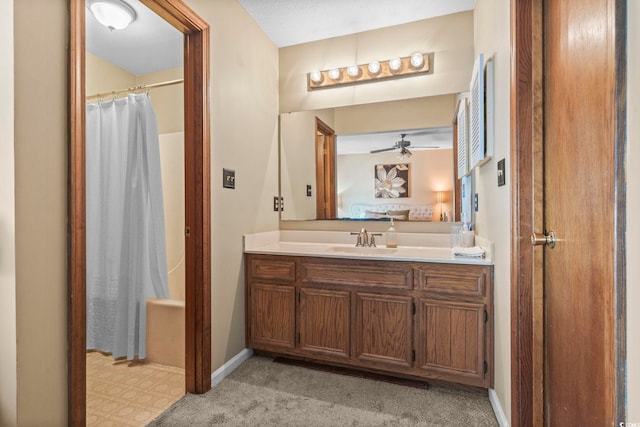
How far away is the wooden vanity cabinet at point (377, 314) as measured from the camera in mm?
1812

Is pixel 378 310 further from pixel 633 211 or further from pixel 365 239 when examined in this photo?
pixel 633 211

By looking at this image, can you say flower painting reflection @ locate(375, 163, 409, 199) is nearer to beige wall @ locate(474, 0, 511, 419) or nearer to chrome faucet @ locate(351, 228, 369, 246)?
chrome faucet @ locate(351, 228, 369, 246)

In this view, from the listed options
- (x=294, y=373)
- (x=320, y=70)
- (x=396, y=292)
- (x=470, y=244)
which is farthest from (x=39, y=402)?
(x=320, y=70)

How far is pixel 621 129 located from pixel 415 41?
2235 millimetres

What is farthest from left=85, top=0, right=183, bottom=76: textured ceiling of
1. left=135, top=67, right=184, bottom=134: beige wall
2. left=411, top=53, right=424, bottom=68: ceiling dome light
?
left=411, top=53, right=424, bottom=68: ceiling dome light

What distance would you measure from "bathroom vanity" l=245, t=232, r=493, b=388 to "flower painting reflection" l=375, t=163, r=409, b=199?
1.50ft

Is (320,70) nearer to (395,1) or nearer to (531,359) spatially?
(395,1)

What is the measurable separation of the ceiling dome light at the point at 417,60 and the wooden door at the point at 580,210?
127 centimetres

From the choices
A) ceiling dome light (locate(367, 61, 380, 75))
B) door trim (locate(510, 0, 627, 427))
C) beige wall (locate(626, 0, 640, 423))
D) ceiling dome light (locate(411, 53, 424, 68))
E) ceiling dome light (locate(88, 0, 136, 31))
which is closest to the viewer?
beige wall (locate(626, 0, 640, 423))

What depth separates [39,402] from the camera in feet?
3.70

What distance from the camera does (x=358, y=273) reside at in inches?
81.1

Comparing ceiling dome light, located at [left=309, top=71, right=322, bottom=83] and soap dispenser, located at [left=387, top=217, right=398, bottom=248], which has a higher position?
ceiling dome light, located at [left=309, top=71, right=322, bottom=83]

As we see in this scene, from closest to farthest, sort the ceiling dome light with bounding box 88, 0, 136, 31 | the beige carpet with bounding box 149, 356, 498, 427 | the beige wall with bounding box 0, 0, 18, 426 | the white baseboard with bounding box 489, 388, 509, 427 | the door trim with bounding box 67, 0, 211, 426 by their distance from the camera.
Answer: the beige wall with bounding box 0, 0, 18, 426 < the white baseboard with bounding box 489, 388, 509, 427 < the beige carpet with bounding box 149, 356, 498, 427 < the door trim with bounding box 67, 0, 211, 426 < the ceiling dome light with bounding box 88, 0, 136, 31

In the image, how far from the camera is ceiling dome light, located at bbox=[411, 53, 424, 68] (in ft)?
7.98
